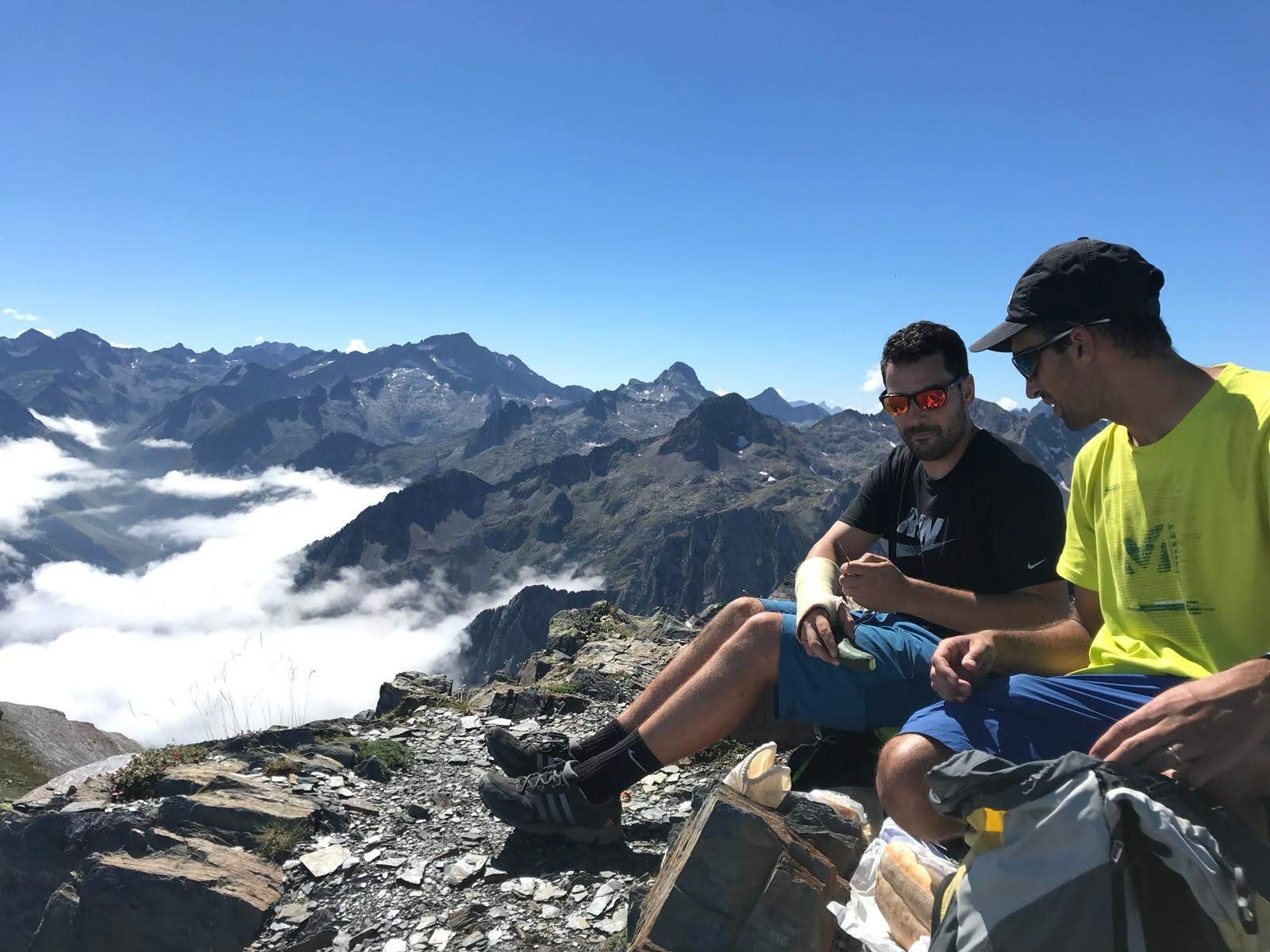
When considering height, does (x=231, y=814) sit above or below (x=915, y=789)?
below

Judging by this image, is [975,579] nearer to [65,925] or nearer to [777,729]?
[777,729]

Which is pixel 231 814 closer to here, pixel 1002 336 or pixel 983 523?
pixel 983 523

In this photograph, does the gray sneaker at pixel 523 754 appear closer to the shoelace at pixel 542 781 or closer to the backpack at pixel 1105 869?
the shoelace at pixel 542 781

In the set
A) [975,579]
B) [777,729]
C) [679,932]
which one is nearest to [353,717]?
[777,729]

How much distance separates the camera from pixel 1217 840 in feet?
10.7

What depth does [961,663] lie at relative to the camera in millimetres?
5223

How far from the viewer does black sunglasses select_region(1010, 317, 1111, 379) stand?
4.80 meters

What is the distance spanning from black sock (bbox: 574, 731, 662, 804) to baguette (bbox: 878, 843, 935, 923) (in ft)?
7.12

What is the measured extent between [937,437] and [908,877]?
12.9ft

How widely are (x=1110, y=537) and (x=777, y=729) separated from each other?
6034mm

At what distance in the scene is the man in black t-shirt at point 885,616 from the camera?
20.9 ft

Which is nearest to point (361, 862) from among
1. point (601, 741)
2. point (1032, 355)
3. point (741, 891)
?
point (601, 741)

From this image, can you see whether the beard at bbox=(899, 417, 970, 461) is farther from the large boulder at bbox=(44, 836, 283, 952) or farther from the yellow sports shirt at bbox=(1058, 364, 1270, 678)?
the large boulder at bbox=(44, 836, 283, 952)

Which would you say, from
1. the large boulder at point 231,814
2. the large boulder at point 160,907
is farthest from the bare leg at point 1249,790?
the large boulder at point 231,814
